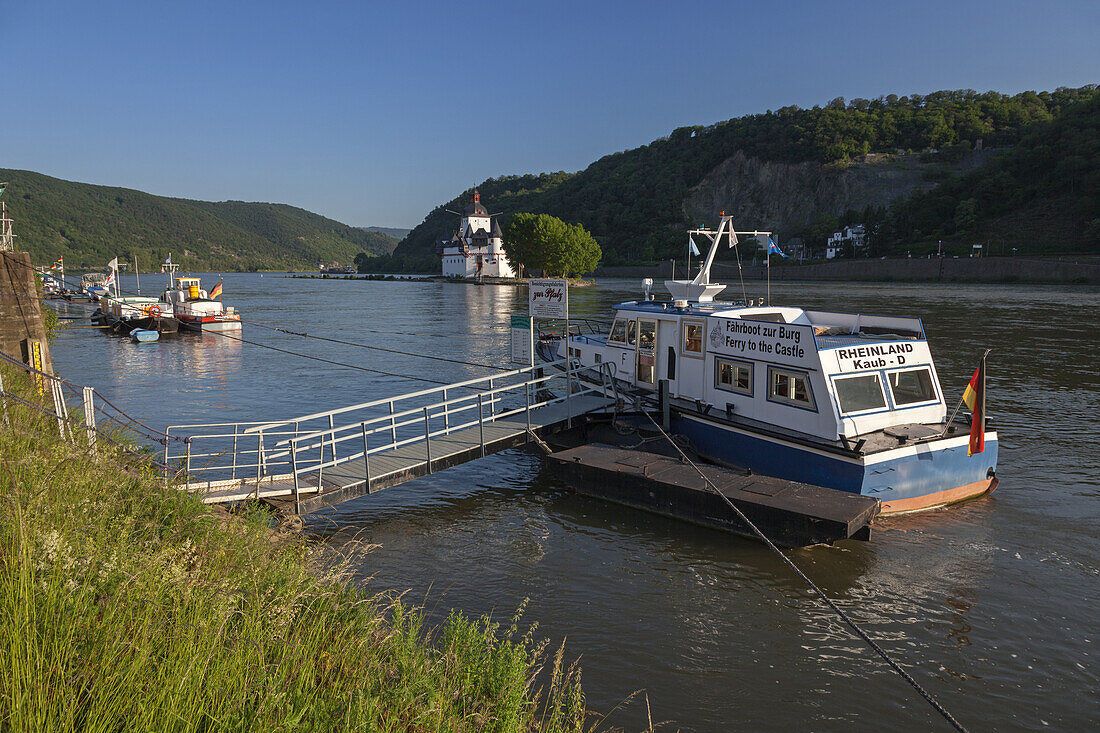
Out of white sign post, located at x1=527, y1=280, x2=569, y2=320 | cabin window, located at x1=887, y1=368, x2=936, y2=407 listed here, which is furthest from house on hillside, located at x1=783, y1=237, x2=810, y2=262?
cabin window, located at x1=887, y1=368, x2=936, y2=407

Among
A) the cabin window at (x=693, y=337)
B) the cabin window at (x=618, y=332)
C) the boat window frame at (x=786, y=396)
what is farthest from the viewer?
the cabin window at (x=618, y=332)

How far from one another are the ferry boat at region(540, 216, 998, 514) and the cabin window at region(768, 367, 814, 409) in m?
0.02

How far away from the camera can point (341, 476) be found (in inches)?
501

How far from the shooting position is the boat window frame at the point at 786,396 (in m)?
13.2

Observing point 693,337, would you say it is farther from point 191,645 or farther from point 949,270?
point 949,270

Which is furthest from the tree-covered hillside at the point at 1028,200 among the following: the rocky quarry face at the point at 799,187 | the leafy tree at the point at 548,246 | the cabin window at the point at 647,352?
the cabin window at the point at 647,352

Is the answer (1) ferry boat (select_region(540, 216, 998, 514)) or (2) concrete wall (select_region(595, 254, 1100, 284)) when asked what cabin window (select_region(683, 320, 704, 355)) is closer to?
(1) ferry boat (select_region(540, 216, 998, 514))

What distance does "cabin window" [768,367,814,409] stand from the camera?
13.3m

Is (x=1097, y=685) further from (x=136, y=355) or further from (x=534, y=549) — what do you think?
(x=136, y=355)

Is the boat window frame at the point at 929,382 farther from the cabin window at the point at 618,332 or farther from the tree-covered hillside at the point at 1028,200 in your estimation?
the tree-covered hillside at the point at 1028,200

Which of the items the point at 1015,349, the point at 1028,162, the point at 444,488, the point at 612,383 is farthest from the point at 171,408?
the point at 1028,162

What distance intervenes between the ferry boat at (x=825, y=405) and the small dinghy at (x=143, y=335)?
4128 cm

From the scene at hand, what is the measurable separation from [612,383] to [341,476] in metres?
7.51

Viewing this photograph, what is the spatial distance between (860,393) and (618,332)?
7113 mm
